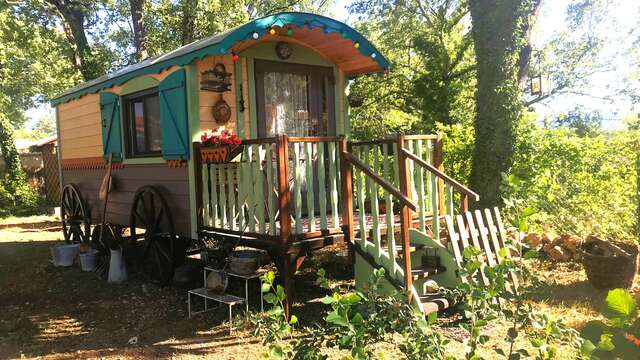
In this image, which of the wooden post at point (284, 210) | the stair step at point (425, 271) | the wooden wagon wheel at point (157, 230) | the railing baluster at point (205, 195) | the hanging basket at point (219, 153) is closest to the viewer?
the wooden post at point (284, 210)

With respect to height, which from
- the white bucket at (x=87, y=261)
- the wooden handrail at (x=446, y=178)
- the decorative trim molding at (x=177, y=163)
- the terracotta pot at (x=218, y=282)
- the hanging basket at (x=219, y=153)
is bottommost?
the white bucket at (x=87, y=261)

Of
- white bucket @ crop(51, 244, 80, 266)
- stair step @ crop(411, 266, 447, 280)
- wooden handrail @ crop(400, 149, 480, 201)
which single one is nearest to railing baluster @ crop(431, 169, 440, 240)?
wooden handrail @ crop(400, 149, 480, 201)

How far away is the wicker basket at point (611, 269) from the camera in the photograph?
5.10 m

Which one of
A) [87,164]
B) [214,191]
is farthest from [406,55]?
[214,191]

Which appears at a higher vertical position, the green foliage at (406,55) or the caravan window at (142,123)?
the green foliage at (406,55)

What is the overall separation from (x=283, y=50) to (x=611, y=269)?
Answer: 14.4 feet

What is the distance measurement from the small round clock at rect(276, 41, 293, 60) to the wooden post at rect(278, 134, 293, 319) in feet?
6.56

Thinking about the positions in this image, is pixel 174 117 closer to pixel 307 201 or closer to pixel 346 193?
pixel 307 201

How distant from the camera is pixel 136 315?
5371mm

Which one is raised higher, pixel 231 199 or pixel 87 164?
pixel 87 164

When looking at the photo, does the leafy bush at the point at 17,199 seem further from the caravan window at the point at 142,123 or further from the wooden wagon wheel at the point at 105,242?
the caravan window at the point at 142,123

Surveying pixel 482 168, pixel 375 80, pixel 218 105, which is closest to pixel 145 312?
pixel 218 105

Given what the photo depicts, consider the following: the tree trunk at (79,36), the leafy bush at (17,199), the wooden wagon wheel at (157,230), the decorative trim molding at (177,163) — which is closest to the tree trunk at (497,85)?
the decorative trim molding at (177,163)

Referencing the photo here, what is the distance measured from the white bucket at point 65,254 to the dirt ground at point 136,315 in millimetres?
326
